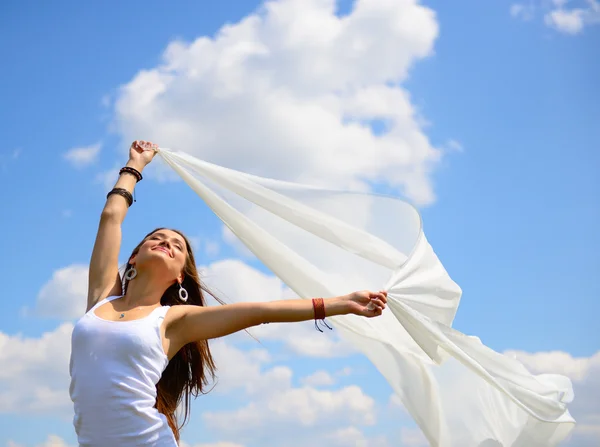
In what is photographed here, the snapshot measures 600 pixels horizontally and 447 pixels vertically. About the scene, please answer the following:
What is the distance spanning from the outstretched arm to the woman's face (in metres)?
0.37

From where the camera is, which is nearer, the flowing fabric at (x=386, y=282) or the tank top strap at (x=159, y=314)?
the tank top strap at (x=159, y=314)

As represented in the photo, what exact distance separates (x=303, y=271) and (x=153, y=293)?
4.10ft

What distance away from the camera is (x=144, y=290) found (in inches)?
207

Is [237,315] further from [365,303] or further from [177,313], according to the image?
[365,303]

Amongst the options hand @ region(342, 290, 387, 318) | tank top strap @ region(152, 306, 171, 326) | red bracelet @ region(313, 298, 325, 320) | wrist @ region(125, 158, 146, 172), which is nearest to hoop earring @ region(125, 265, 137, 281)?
tank top strap @ region(152, 306, 171, 326)

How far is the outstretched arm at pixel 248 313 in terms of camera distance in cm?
488

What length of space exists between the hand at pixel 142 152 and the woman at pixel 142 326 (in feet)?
0.84

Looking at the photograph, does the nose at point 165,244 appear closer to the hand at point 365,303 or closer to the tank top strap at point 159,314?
the tank top strap at point 159,314

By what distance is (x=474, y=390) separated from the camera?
599 centimetres

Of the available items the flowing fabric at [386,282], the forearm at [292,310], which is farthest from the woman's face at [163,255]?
the forearm at [292,310]

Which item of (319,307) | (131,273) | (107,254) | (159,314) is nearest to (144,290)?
(131,273)

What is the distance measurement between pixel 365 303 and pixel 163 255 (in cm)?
149

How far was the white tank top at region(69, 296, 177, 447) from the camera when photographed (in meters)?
4.66

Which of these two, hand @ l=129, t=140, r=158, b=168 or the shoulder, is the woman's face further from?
hand @ l=129, t=140, r=158, b=168
